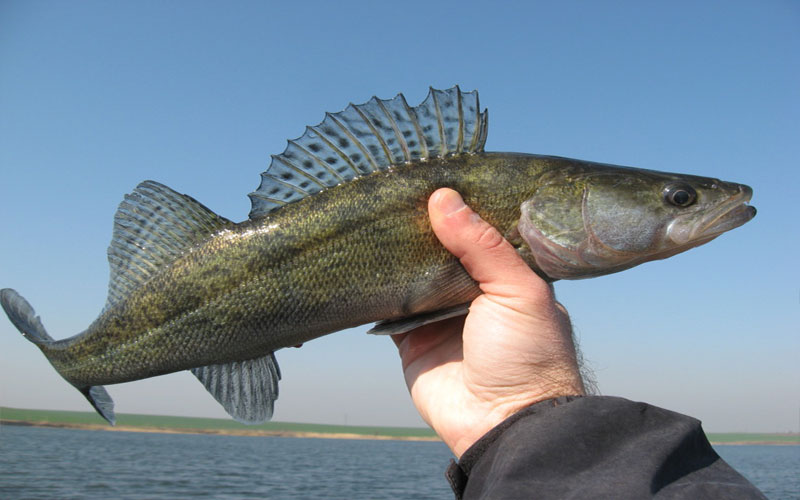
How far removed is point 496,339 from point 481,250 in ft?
2.03

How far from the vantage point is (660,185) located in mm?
4453

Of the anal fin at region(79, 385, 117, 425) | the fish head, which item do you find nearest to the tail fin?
the anal fin at region(79, 385, 117, 425)

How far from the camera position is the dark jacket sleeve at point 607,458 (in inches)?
101

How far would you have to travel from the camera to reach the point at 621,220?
434 cm

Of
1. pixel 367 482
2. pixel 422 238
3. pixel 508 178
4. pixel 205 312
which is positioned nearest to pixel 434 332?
pixel 422 238

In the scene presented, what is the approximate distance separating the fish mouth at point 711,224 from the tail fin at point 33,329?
176 inches

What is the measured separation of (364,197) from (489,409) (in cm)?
177

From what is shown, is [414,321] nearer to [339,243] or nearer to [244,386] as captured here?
[339,243]

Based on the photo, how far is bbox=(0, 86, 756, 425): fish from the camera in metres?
4.13

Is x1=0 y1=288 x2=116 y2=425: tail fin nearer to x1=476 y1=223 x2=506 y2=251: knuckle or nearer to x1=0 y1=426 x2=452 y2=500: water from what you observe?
x1=476 y1=223 x2=506 y2=251: knuckle

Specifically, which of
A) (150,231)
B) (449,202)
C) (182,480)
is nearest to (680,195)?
(449,202)

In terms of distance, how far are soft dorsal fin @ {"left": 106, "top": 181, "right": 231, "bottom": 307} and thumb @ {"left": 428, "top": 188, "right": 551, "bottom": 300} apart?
1617 mm

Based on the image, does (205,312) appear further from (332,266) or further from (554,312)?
(554,312)

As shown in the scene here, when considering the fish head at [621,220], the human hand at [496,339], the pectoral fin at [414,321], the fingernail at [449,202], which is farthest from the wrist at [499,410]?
the fingernail at [449,202]
